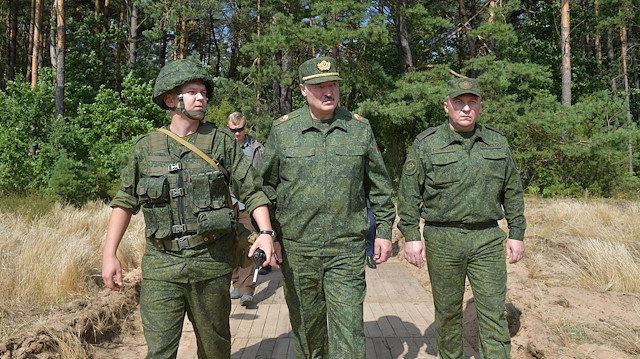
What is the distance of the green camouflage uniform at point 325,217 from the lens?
10.1 ft

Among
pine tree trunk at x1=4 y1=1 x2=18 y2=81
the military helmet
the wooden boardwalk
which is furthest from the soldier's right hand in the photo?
pine tree trunk at x1=4 y1=1 x2=18 y2=81

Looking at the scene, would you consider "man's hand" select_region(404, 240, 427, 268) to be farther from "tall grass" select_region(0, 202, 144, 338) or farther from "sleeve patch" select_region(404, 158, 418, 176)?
"tall grass" select_region(0, 202, 144, 338)

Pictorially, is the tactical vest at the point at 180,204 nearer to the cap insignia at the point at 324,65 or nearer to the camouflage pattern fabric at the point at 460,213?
the cap insignia at the point at 324,65

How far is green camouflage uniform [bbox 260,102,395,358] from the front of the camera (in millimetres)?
3064

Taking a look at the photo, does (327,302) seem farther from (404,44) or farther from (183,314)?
(404,44)

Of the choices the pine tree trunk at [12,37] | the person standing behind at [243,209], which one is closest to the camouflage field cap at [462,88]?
the person standing behind at [243,209]

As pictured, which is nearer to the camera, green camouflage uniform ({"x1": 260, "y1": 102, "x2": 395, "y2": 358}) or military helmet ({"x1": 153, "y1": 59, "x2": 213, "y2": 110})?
military helmet ({"x1": 153, "y1": 59, "x2": 213, "y2": 110})

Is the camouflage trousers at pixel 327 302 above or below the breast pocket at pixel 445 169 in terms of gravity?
below

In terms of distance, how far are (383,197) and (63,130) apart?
11.2m

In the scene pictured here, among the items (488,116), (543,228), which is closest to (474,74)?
(488,116)

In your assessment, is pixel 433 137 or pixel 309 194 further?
pixel 433 137

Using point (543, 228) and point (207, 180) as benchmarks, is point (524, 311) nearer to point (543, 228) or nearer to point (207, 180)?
point (207, 180)

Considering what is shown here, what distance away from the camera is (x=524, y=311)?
14.9 ft

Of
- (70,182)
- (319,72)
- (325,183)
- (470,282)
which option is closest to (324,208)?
(325,183)
